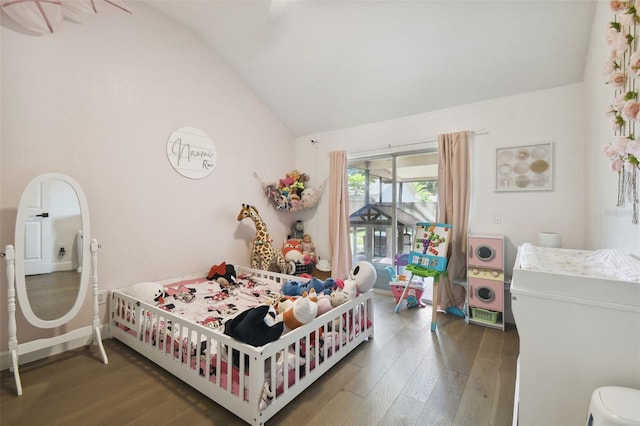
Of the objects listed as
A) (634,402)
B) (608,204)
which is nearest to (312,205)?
(608,204)

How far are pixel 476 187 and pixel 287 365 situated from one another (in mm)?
2530

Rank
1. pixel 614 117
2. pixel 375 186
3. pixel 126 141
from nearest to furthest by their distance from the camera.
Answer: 1. pixel 614 117
2. pixel 126 141
3. pixel 375 186

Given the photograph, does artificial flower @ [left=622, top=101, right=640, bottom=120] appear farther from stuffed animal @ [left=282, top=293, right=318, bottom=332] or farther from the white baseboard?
the white baseboard

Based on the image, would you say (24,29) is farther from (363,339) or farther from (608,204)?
(608,204)

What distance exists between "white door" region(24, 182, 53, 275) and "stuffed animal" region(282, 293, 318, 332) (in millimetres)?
1752

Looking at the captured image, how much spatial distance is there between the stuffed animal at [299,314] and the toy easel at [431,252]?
4.44 feet

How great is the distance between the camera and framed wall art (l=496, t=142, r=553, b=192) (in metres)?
2.43

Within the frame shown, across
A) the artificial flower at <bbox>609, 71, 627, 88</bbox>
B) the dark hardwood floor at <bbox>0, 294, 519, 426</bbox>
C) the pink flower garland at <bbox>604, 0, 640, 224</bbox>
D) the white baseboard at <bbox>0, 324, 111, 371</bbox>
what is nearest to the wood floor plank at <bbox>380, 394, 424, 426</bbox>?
the dark hardwood floor at <bbox>0, 294, 519, 426</bbox>

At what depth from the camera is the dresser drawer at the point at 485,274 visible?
2.43 m

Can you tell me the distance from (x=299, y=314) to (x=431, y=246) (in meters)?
1.63

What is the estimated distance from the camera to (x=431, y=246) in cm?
260

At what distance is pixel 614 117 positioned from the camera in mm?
1209

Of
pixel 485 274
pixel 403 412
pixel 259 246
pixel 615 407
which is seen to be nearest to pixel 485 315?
pixel 485 274

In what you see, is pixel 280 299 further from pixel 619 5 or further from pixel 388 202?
pixel 619 5
